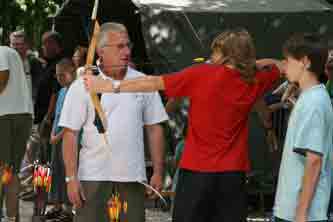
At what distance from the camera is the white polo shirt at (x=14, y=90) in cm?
970

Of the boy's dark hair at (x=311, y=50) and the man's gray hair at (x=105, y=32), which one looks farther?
the man's gray hair at (x=105, y=32)

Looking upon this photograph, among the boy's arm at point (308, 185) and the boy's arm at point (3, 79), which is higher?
the boy's arm at point (3, 79)

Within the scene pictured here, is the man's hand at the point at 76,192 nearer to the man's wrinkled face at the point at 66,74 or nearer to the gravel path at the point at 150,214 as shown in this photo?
the man's wrinkled face at the point at 66,74

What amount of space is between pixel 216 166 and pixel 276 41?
621 cm

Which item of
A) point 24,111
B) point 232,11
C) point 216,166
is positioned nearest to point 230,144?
point 216,166

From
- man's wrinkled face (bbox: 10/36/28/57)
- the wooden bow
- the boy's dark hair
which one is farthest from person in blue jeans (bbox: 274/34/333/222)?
man's wrinkled face (bbox: 10/36/28/57)

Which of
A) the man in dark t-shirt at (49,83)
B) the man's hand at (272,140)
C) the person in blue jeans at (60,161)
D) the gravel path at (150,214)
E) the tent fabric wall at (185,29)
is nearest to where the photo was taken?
the person in blue jeans at (60,161)

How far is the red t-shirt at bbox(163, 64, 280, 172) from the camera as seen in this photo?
604cm

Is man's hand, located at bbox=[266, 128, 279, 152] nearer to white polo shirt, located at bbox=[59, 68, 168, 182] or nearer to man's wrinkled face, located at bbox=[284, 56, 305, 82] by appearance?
white polo shirt, located at bbox=[59, 68, 168, 182]

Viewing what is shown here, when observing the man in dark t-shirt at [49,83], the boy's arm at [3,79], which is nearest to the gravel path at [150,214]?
the man in dark t-shirt at [49,83]

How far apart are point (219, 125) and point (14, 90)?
4.12m

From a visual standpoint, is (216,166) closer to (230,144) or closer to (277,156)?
(230,144)

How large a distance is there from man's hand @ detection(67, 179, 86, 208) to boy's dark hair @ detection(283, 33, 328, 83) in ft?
5.70

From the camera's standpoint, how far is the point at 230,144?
19.9 ft
